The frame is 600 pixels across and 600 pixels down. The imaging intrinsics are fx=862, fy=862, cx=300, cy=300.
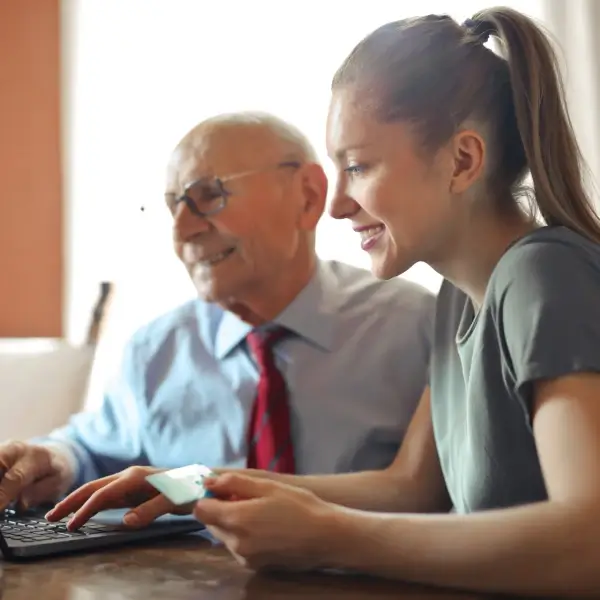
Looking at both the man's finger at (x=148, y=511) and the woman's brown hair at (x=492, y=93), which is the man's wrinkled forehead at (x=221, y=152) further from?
the man's finger at (x=148, y=511)

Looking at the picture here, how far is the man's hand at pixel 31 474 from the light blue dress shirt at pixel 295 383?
9 cm

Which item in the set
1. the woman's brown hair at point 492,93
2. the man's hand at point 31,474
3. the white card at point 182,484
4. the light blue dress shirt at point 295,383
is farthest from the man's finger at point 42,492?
the woman's brown hair at point 492,93

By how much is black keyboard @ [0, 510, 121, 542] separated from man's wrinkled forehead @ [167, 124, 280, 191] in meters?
0.64

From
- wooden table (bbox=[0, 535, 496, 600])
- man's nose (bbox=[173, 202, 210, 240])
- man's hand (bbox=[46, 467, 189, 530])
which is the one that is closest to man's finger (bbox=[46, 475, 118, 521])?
man's hand (bbox=[46, 467, 189, 530])

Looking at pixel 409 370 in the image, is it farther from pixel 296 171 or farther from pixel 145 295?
pixel 145 295

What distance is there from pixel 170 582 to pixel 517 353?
410 mm

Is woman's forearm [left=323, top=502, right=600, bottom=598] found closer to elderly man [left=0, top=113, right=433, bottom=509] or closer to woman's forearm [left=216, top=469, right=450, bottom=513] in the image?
woman's forearm [left=216, top=469, right=450, bottom=513]

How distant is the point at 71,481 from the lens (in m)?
1.40

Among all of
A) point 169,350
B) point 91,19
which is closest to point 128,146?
point 91,19

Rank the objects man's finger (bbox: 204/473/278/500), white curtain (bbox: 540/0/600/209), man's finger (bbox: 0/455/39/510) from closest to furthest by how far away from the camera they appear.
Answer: man's finger (bbox: 204/473/278/500) < man's finger (bbox: 0/455/39/510) < white curtain (bbox: 540/0/600/209)

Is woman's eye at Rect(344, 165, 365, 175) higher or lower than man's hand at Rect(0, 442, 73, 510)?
higher

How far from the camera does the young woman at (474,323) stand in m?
0.76

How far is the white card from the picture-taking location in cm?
86

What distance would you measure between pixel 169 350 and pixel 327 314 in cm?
32
